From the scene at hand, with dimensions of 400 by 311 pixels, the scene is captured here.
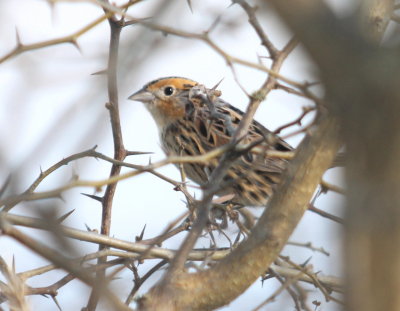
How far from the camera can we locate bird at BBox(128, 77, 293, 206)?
5.83 meters

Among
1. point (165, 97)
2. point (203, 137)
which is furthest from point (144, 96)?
point (203, 137)

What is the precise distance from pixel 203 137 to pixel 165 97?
2.60 ft

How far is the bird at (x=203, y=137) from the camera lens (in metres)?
5.83

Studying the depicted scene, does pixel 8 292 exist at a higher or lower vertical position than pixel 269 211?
lower

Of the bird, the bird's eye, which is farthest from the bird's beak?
the bird's eye

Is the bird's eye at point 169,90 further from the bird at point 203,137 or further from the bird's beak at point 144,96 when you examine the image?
the bird's beak at point 144,96

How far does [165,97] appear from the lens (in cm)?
689

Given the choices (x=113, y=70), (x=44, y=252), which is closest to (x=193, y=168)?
(x=113, y=70)

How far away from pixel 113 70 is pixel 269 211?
87cm

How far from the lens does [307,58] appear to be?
1858 mm

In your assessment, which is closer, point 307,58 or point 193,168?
point 307,58

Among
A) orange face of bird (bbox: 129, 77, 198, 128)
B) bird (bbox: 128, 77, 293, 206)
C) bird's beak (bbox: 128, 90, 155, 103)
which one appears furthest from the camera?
bird's beak (bbox: 128, 90, 155, 103)

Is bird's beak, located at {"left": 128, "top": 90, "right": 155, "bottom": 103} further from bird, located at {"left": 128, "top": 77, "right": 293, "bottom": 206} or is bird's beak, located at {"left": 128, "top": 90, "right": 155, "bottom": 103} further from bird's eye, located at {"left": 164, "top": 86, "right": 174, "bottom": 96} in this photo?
bird's eye, located at {"left": 164, "top": 86, "right": 174, "bottom": 96}

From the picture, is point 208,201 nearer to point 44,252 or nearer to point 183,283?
point 183,283
